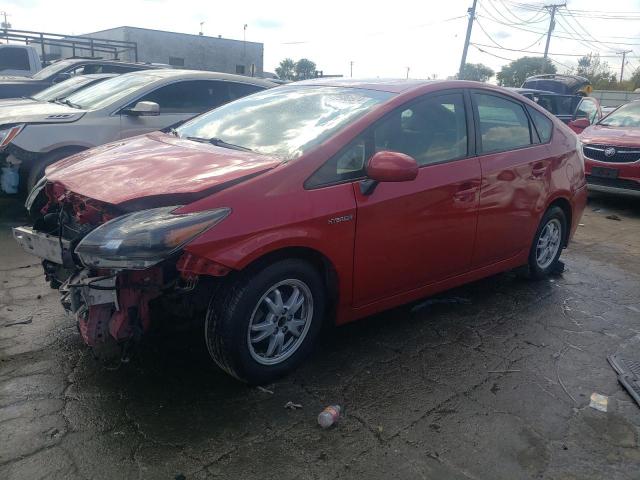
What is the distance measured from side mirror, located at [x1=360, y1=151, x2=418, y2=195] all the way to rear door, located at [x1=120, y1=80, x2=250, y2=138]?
12.5ft

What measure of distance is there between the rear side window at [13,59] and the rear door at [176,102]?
948 centimetres

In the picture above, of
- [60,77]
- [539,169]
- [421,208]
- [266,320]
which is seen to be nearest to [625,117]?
[539,169]

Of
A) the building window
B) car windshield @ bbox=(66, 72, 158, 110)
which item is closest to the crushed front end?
car windshield @ bbox=(66, 72, 158, 110)

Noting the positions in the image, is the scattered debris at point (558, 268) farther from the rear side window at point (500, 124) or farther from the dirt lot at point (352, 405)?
the rear side window at point (500, 124)

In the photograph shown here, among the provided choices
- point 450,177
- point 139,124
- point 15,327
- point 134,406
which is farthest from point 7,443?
point 139,124

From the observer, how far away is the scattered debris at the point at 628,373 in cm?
326

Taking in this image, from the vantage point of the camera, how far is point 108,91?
691 cm

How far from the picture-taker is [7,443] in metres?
2.53

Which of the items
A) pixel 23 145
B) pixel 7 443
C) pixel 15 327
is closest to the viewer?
pixel 7 443

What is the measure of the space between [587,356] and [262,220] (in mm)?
2406

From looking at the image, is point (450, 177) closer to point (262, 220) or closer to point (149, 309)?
point (262, 220)

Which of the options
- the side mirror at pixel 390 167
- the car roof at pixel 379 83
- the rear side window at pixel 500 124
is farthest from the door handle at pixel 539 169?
the side mirror at pixel 390 167

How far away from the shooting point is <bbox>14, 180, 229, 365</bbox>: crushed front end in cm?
264

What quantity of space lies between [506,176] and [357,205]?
1569 millimetres
